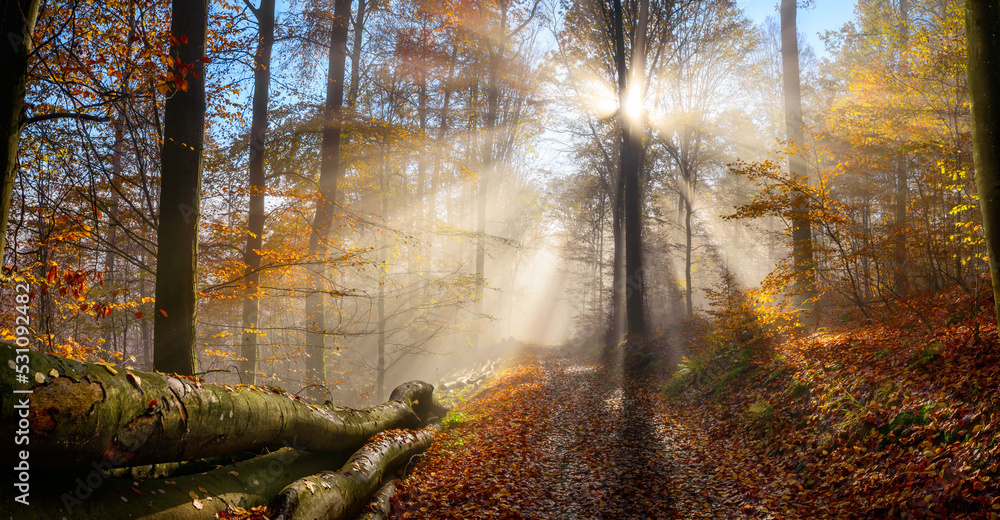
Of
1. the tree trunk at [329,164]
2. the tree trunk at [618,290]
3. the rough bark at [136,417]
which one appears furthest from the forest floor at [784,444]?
the tree trunk at [618,290]

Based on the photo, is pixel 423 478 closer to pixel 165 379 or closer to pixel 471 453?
pixel 471 453

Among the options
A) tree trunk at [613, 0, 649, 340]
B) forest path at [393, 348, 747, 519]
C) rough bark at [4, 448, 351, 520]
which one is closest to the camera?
rough bark at [4, 448, 351, 520]

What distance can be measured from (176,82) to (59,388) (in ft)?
11.9

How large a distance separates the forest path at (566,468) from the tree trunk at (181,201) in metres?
3.08

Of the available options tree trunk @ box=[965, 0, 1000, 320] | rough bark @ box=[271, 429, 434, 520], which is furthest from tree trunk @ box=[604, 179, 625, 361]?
tree trunk @ box=[965, 0, 1000, 320]

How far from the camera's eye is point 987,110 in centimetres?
355

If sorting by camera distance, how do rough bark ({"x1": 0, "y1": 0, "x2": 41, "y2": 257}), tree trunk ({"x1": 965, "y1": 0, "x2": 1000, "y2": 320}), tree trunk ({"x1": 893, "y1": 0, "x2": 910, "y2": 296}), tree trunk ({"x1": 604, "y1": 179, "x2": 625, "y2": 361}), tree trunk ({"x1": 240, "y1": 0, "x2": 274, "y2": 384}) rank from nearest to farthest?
1. rough bark ({"x1": 0, "y1": 0, "x2": 41, "y2": 257})
2. tree trunk ({"x1": 965, "y1": 0, "x2": 1000, "y2": 320})
3. tree trunk ({"x1": 240, "y1": 0, "x2": 274, "y2": 384})
4. tree trunk ({"x1": 893, "y1": 0, "x2": 910, "y2": 296})
5. tree trunk ({"x1": 604, "y1": 179, "x2": 625, "y2": 361})

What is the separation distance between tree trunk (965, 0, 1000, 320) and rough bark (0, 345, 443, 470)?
244 inches

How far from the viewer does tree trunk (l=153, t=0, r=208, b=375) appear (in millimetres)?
4930

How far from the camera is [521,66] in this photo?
2194cm

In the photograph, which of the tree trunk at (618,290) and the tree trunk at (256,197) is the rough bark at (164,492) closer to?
the tree trunk at (256,197)

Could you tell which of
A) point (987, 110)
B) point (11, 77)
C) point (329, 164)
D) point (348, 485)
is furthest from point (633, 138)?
point (11, 77)

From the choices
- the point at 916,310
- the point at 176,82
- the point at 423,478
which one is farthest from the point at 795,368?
the point at 176,82

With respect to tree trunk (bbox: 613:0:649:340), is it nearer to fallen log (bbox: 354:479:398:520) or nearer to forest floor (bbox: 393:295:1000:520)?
forest floor (bbox: 393:295:1000:520)
